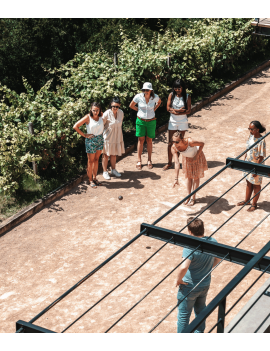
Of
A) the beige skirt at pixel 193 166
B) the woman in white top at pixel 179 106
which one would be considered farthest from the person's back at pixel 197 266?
the woman in white top at pixel 179 106

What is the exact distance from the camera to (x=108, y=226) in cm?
829

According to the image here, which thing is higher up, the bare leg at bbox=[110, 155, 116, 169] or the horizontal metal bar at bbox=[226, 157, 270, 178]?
the horizontal metal bar at bbox=[226, 157, 270, 178]

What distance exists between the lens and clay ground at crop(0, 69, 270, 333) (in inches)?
252

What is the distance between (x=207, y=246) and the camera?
450cm

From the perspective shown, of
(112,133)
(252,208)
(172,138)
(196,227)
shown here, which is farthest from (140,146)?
(196,227)

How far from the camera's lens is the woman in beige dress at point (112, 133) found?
9.19 m

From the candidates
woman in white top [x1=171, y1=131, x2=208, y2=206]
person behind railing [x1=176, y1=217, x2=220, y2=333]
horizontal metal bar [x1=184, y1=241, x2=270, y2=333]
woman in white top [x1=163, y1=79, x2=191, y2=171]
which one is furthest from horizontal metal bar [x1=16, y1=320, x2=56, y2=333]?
woman in white top [x1=163, y1=79, x2=191, y2=171]

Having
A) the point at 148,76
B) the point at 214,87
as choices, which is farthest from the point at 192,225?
the point at 214,87

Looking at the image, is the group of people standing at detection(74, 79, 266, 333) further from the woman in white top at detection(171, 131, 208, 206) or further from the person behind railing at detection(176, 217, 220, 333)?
the person behind railing at detection(176, 217, 220, 333)

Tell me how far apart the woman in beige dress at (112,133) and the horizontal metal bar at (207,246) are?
15.6ft

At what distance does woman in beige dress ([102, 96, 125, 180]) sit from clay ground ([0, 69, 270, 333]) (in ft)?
1.31

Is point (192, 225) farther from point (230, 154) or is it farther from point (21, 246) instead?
point (230, 154)

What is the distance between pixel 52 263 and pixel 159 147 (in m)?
4.38

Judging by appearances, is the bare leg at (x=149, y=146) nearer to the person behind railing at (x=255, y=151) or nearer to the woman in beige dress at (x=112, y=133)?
the woman in beige dress at (x=112, y=133)
